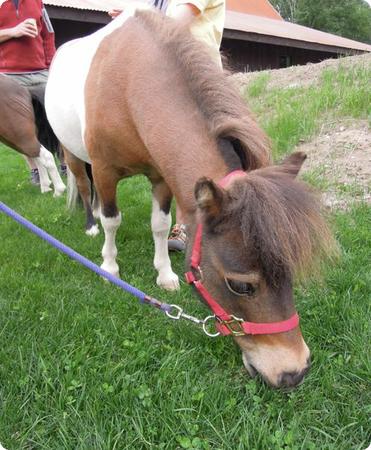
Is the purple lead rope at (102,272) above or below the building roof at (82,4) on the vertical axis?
above

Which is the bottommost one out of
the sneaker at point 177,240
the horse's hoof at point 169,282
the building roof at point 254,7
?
the building roof at point 254,7

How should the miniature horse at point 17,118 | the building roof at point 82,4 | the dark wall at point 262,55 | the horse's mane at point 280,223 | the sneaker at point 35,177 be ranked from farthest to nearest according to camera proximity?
the dark wall at point 262,55, the building roof at point 82,4, the sneaker at point 35,177, the miniature horse at point 17,118, the horse's mane at point 280,223

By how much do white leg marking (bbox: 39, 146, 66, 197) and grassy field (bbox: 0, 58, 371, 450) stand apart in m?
2.43

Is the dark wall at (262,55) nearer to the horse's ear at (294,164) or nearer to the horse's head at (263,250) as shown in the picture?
the horse's ear at (294,164)

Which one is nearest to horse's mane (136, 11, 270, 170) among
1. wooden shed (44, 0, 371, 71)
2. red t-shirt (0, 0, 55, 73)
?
red t-shirt (0, 0, 55, 73)

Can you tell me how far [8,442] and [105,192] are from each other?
1790 mm

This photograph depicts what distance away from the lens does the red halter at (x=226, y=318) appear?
1.83 metres

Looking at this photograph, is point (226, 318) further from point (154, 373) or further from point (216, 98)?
point (216, 98)

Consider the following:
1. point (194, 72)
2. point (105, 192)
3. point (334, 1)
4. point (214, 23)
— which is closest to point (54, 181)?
point (105, 192)

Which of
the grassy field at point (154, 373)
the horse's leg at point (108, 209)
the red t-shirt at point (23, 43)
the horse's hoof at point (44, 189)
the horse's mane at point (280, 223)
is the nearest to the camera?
the horse's mane at point (280, 223)

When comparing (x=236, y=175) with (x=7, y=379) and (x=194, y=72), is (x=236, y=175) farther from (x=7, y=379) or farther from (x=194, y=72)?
(x=7, y=379)

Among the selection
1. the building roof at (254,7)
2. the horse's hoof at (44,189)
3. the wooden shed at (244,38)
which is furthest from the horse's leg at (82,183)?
the building roof at (254,7)

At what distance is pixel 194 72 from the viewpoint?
2.26m

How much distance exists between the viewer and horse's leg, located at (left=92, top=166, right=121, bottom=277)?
3.09 m
